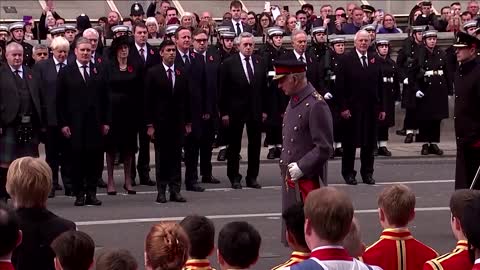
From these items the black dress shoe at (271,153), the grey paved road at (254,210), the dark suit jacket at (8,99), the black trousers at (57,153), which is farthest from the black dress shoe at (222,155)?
the dark suit jacket at (8,99)

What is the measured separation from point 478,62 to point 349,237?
6228 millimetres

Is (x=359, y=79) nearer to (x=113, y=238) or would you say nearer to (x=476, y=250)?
(x=113, y=238)

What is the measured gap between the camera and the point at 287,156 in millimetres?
11266

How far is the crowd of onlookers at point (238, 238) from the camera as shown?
20.8 ft

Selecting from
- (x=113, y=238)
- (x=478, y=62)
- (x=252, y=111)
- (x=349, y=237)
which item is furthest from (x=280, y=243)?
(x=349, y=237)

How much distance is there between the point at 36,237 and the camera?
25.1ft

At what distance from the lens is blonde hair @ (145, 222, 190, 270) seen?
6.42 meters

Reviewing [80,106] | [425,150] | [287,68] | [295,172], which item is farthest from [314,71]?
[295,172]

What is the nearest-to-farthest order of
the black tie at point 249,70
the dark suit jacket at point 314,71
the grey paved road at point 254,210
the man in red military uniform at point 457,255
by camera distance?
the man in red military uniform at point 457,255 < the grey paved road at point 254,210 < the black tie at point 249,70 < the dark suit jacket at point 314,71

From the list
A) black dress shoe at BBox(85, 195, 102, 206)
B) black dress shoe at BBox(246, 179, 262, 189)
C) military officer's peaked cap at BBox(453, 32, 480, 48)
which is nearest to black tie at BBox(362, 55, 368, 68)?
black dress shoe at BBox(246, 179, 262, 189)

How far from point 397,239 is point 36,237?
82.4 inches

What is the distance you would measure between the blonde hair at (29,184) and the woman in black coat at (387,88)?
14035 mm

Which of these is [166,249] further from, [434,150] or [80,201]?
[434,150]

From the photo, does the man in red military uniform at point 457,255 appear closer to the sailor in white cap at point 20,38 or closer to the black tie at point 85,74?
the black tie at point 85,74
